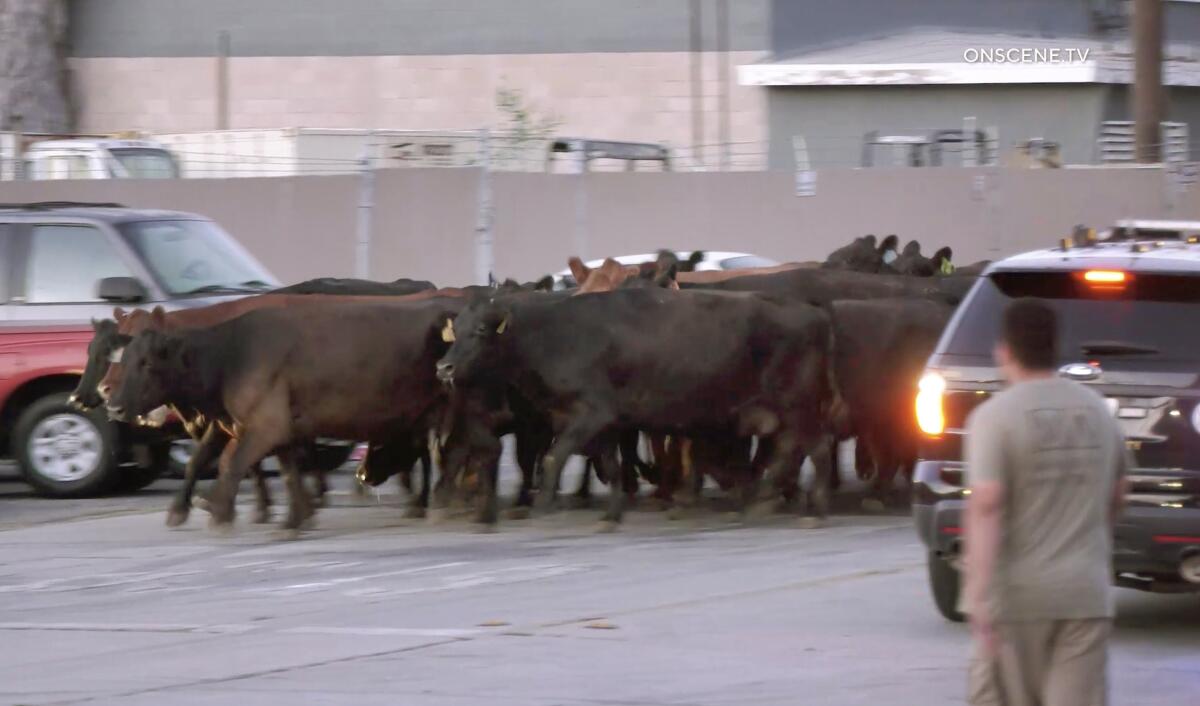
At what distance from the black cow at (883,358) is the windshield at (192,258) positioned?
4.83 metres

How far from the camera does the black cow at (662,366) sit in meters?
13.5

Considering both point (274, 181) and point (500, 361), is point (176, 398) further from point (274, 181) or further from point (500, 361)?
point (274, 181)

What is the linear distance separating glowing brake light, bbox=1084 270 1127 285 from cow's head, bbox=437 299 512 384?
5.11 metres

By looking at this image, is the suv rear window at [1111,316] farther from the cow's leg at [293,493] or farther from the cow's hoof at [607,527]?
the cow's leg at [293,493]

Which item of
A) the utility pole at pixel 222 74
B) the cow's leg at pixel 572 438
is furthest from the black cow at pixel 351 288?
the utility pole at pixel 222 74

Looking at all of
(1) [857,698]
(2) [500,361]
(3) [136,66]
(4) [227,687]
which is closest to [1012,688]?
(1) [857,698]

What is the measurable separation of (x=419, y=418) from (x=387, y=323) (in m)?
0.66

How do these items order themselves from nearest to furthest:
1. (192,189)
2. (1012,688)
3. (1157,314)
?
1. (1012,688)
2. (1157,314)
3. (192,189)

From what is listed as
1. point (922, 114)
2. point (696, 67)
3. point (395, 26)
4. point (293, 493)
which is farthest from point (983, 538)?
point (395, 26)

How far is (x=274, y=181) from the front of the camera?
86.4 ft

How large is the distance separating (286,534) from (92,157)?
57.2 feet

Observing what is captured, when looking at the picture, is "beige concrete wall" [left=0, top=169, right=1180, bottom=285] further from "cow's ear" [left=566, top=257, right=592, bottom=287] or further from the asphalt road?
the asphalt road

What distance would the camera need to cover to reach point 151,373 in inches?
527

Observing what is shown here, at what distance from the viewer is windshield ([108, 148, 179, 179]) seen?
30.0 meters
